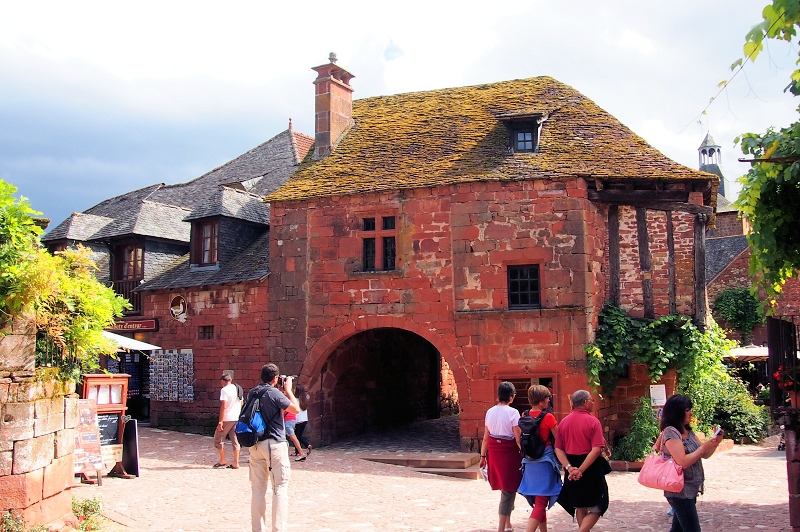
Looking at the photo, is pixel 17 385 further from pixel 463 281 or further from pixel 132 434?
pixel 463 281

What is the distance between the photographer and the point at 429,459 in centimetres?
1364

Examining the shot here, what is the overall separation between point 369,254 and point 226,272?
3.87 metres

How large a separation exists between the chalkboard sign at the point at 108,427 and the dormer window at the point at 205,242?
25.4 ft

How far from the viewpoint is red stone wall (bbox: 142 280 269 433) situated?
16.9m

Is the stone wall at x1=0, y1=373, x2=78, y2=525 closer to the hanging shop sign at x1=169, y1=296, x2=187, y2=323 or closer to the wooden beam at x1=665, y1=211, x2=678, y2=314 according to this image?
the hanging shop sign at x1=169, y1=296, x2=187, y2=323

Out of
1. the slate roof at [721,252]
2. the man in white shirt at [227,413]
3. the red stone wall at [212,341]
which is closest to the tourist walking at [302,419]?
the red stone wall at [212,341]

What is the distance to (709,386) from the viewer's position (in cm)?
1634

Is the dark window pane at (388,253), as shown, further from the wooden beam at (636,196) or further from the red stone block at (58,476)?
the red stone block at (58,476)

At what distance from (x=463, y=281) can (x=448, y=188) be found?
1.88m

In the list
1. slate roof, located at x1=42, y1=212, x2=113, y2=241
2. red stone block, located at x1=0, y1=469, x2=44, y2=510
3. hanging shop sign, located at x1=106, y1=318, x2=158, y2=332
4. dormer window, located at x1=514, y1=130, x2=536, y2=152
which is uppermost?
dormer window, located at x1=514, y1=130, x2=536, y2=152

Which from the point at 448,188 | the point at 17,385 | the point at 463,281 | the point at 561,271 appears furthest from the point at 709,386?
the point at 17,385

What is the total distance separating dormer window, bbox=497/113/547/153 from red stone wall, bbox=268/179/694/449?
1.32m

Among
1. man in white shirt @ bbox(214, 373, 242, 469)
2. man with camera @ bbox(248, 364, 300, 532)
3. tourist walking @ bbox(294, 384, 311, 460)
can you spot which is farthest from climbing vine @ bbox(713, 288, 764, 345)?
man with camera @ bbox(248, 364, 300, 532)

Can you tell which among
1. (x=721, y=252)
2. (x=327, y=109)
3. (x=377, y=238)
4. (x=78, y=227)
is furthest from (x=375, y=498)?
(x=721, y=252)
